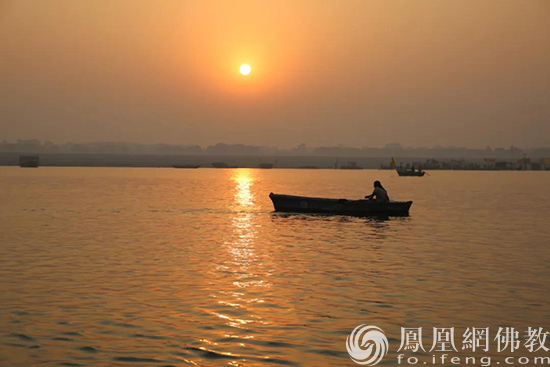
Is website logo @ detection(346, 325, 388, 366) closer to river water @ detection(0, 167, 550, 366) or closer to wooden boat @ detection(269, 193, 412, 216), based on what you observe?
river water @ detection(0, 167, 550, 366)

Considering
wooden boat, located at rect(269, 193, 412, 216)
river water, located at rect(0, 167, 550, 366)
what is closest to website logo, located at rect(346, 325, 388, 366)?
river water, located at rect(0, 167, 550, 366)

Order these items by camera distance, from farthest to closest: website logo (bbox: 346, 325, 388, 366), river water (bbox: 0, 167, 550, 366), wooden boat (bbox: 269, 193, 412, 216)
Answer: wooden boat (bbox: 269, 193, 412, 216)
river water (bbox: 0, 167, 550, 366)
website logo (bbox: 346, 325, 388, 366)

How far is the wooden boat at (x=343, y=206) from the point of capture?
48.5 metres

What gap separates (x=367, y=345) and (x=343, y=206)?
34482 mm

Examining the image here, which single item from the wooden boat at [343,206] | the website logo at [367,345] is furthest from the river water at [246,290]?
the wooden boat at [343,206]

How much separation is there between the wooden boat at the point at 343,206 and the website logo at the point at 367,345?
3201 centimetres

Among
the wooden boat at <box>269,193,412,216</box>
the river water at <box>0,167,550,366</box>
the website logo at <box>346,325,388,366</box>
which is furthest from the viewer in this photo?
the wooden boat at <box>269,193,412,216</box>

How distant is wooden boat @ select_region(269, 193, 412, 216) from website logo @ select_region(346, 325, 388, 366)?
32.0 m

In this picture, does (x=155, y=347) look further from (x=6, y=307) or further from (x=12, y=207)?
(x=12, y=207)

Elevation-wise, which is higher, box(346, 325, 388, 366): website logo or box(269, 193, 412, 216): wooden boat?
box(269, 193, 412, 216): wooden boat

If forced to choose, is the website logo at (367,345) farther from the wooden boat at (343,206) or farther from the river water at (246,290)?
the wooden boat at (343,206)

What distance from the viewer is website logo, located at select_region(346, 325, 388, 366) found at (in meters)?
14.2

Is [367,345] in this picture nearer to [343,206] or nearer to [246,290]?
[246,290]

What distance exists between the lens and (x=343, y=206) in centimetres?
4947
